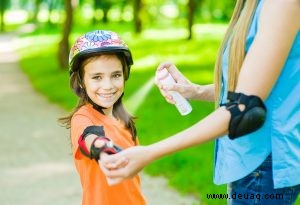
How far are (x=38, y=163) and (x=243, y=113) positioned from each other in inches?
223

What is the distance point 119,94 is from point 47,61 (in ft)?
54.4

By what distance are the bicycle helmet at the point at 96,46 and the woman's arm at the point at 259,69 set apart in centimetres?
89

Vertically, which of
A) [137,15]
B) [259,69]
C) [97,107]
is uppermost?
[259,69]

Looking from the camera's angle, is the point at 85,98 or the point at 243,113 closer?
the point at 243,113

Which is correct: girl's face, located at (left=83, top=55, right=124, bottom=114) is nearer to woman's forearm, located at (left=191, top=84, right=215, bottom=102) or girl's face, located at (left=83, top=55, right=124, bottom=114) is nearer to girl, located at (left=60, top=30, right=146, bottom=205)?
girl, located at (left=60, top=30, right=146, bottom=205)

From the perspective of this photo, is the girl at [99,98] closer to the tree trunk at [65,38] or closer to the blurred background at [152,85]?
the blurred background at [152,85]

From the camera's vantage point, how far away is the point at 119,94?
9.73 ft

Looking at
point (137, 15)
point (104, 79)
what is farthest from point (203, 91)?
point (137, 15)

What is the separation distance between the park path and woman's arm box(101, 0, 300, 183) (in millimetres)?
3777

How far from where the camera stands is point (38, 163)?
24.4ft

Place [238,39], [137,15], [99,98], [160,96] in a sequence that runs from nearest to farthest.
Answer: [238,39], [99,98], [160,96], [137,15]

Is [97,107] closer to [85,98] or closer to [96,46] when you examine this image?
[85,98]

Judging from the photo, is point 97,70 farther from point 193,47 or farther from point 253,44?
point 193,47

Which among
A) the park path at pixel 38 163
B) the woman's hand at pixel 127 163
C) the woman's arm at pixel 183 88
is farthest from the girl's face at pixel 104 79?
the park path at pixel 38 163
